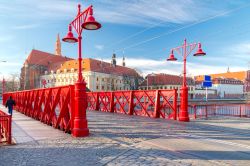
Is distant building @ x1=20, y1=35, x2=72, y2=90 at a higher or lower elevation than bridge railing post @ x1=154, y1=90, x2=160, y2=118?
higher

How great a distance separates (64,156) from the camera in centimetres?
653

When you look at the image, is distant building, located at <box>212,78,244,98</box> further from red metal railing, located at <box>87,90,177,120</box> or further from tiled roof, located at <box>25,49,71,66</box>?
red metal railing, located at <box>87,90,177,120</box>

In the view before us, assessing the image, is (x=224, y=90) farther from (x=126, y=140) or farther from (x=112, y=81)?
(x=126, y=140)

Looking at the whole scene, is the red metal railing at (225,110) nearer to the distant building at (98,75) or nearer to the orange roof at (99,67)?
the distant building at (98,75)

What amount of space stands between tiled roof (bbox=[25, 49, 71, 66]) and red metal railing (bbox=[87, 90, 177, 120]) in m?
88.6

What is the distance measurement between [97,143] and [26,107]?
519 inches

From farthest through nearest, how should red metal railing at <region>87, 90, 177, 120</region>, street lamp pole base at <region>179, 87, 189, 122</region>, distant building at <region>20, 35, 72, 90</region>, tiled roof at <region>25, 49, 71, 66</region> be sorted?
tiled roof at <region>25, 49, 71, 66</region>
distant building at <region>20, 35, 72, 90</region>
red metal railing at <region>87, 90, 177, 120</region>
street lamp pole base at <region>179, 87, 189, 122</region>

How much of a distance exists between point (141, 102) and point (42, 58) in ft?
330

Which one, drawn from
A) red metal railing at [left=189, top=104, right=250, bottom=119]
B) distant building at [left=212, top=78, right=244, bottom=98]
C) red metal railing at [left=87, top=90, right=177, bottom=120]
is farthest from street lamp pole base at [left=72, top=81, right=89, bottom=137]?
distant building at [left=212, top=78, right=244, bottom=98]

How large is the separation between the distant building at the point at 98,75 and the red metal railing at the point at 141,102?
2502 inches

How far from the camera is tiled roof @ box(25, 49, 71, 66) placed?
107006mm

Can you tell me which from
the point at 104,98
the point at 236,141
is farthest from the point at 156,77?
the point at 236,141

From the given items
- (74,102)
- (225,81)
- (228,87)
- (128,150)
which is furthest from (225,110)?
(228,87)

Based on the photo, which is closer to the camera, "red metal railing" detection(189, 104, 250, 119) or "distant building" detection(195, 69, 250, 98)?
"red metal railing" detection(189, 104, 250, 119)
